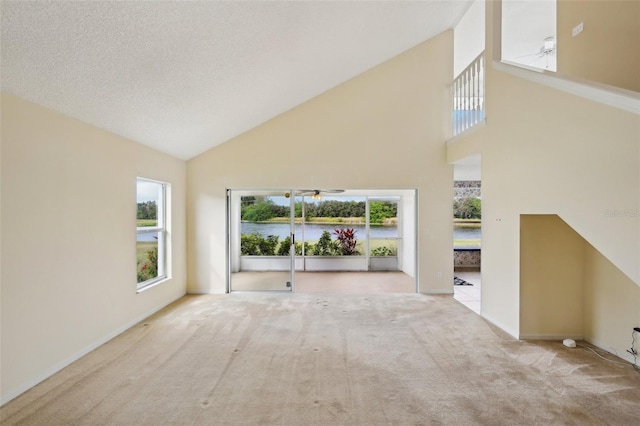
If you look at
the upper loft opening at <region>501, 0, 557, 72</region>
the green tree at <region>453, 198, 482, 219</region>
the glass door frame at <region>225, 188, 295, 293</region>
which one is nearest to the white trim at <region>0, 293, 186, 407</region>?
the glass door frame at <region>225, 188, 295, 293</region>

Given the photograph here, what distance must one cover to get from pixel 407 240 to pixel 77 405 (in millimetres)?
7500

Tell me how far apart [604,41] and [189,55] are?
15.8 ft

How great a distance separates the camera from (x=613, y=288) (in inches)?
143

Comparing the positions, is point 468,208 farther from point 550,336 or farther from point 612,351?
point 612,351

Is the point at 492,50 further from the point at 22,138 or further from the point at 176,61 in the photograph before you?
the point at 22,138

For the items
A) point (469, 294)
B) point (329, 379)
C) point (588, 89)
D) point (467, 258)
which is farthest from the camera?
point (467, 258)

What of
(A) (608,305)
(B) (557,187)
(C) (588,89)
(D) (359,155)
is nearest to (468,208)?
(D) (359,155)

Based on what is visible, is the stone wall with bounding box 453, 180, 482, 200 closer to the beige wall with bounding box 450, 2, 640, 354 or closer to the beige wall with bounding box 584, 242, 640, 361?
the beige wall with bounding box 450, 2, 640, 354

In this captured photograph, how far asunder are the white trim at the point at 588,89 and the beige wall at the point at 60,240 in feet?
15.6

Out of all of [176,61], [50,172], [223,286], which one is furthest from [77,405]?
[223,286]

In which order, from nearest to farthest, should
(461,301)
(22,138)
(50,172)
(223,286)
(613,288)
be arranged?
(22,138)
(50,172)
(613,288)
(461,301)
(223,286)

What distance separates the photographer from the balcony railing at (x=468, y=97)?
17.1ft

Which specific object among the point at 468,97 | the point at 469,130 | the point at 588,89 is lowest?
the point at 588,89

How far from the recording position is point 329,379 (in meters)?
3.04
